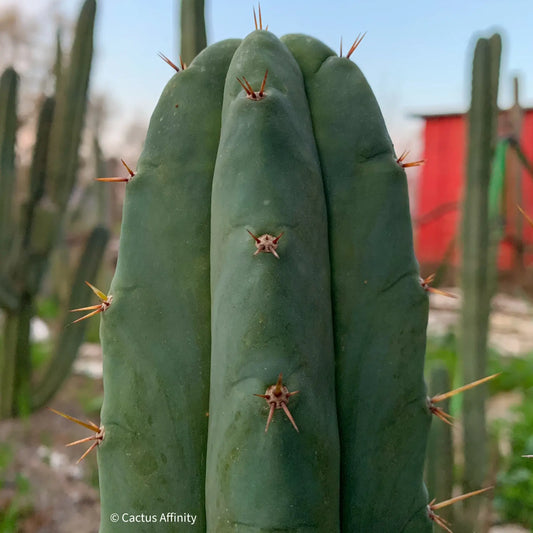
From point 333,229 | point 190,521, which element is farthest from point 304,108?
point 190,521

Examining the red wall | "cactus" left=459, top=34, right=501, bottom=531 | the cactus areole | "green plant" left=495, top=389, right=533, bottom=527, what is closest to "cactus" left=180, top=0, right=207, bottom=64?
the cactus areole

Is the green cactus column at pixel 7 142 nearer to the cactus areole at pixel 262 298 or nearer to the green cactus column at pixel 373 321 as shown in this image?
the cactus areole at pixel 262 298

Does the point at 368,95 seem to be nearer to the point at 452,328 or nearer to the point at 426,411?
the point at 426,411

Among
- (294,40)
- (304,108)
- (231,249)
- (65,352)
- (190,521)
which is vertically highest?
(294,40)

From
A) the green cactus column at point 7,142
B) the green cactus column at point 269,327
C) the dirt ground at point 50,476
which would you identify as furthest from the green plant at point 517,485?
the green cactus column at point 7,142

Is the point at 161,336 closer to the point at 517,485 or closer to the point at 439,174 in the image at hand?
the point at 517,485

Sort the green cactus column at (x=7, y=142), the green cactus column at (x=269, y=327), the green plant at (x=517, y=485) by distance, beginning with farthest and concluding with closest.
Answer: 1. the green cactus column at (x=7, y=142)
2. the green plant at (x=517, y=485)
3. the green cactus column at (x=269, y=327)
